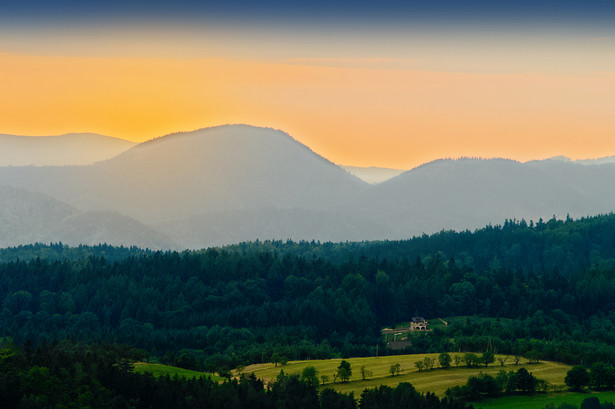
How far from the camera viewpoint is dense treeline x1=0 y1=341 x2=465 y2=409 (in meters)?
109

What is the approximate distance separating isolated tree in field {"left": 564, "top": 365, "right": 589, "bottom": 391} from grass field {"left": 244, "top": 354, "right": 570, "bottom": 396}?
8.43ft

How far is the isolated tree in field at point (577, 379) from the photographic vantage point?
143375 mm

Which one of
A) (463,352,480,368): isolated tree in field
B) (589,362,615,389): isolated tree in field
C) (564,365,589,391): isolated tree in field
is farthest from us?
(463,352,480,368): isolated tree in field

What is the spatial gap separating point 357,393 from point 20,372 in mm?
46841

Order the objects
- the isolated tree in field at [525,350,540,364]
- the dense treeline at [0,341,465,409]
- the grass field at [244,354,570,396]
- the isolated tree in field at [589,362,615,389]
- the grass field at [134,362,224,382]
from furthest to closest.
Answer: the isolated tree in field at [525,350,540,364], the grass field at [134,362,224,382], the grass field at [244,354,570,396], the isolated tree in field at [589,362,615,389], the dense treeline at [0,341,465,409]

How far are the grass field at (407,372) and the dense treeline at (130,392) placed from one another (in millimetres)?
14704

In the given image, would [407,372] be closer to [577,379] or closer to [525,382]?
[525,382]

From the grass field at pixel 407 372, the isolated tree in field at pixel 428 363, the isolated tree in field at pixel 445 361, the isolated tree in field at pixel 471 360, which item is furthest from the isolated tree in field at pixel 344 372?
the isolated tree in field at pixel 471 360

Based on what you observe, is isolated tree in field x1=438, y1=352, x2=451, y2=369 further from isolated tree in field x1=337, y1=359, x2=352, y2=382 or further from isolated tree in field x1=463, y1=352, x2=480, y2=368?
isolated tree in field x1=337, y1=359, x2=352, y2=382

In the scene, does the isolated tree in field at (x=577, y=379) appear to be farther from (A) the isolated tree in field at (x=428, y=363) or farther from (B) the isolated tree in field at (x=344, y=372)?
(B) the isolated tree in field at (x=344, y=372)

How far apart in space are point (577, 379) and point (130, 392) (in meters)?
61.6

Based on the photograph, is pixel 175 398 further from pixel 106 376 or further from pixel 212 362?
pixel 212 362

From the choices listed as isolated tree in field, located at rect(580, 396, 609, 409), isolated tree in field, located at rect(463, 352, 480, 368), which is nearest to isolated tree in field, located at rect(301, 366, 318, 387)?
isolated tree in field, located at rect(463, 352, 480, 368)

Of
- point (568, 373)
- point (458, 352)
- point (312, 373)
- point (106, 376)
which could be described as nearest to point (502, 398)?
point (568, 373)
